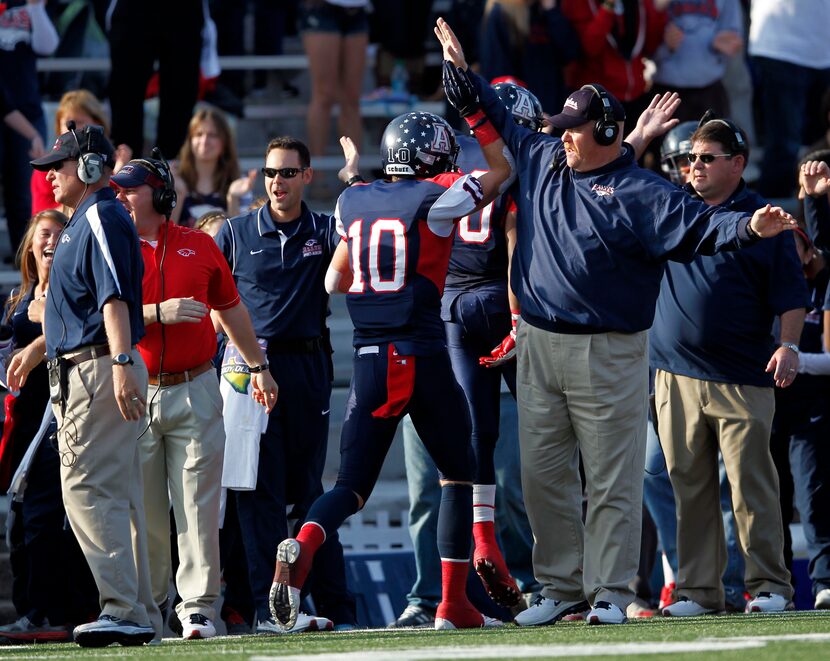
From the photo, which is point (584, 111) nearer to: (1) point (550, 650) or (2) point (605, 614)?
(2) point (605, 614)

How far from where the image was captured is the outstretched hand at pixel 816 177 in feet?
24.5

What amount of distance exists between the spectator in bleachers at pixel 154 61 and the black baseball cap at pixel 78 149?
12.0 feet

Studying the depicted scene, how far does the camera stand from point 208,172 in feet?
32.1

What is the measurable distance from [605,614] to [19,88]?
556 cm

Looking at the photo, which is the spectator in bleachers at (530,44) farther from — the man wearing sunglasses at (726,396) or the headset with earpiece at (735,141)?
the man wearing sunglasses at (726,396)

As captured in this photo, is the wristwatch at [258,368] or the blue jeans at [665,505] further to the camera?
the blue jeans at [665,505]

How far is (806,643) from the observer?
208 inches

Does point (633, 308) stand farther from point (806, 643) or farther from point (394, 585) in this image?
point (394, 585)

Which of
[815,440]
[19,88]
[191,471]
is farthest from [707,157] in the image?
[19,88]

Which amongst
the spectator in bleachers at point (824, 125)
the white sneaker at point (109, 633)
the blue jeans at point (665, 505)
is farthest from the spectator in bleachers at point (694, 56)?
the white sneaker at point (109, 633)

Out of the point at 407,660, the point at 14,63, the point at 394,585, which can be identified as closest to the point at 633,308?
the point at 407,660

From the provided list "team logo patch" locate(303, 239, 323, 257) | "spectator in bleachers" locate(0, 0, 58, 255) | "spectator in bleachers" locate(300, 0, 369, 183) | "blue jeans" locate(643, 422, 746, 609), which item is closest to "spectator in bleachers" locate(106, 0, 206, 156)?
"spectator in bleachers" locate(0, 0, 58, 255)

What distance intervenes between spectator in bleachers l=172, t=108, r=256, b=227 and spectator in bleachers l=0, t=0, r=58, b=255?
1097mm

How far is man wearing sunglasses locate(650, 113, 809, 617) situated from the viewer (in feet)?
24.2
